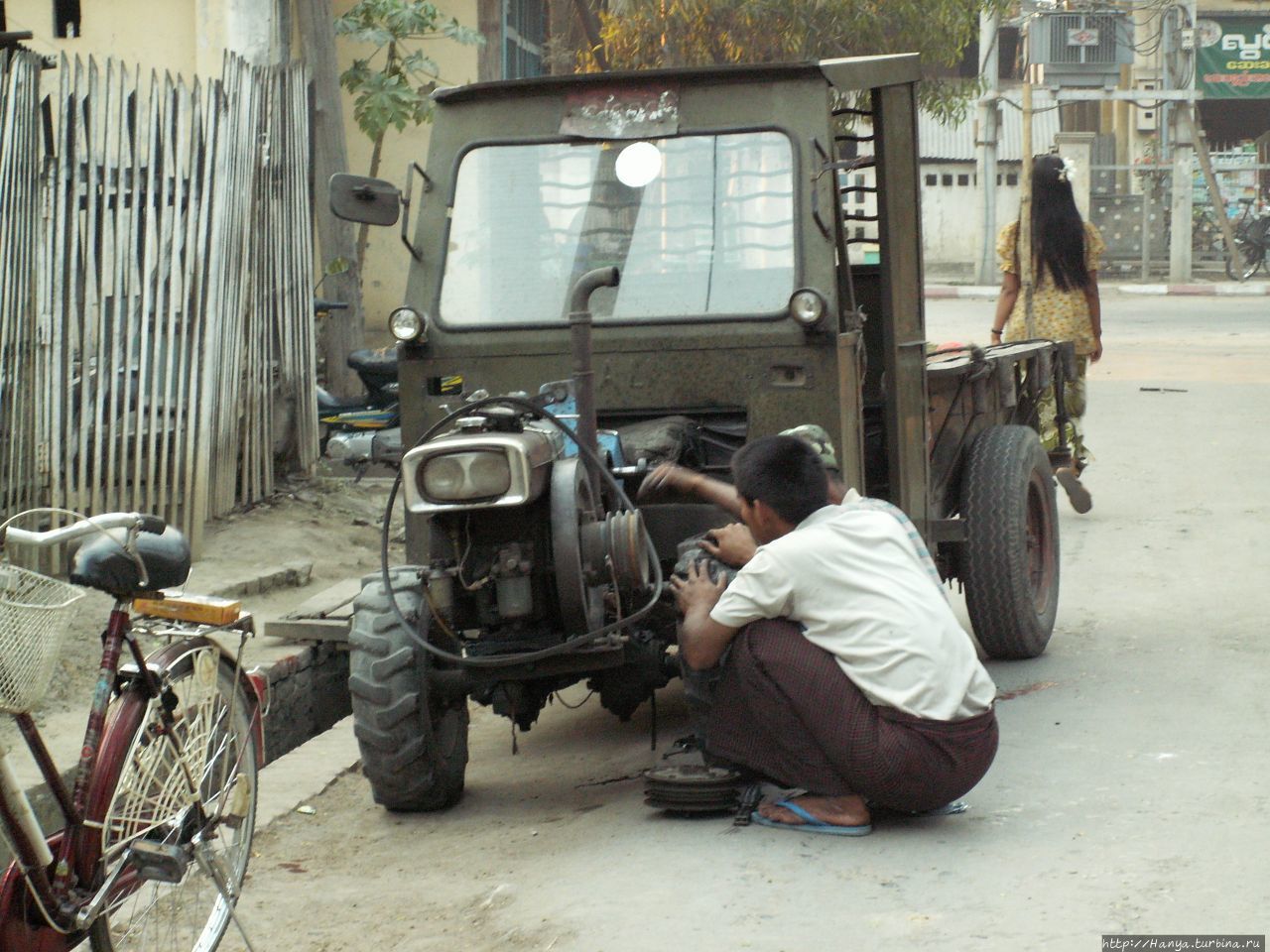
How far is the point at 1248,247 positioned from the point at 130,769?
30936 mm

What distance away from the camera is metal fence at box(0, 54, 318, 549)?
7742mm

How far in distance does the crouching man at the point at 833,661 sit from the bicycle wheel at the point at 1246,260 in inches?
1108

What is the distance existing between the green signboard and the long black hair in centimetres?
2846

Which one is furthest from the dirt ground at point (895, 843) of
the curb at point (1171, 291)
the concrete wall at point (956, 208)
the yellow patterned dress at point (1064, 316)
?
the concrete wall at point (956, 208)

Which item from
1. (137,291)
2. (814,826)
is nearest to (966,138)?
(137,291)

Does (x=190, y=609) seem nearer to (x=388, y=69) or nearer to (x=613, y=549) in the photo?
(x=613, y=549)

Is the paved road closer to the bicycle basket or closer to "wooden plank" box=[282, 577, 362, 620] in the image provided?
"wooden plank" box=[282, 577, 362, 620]

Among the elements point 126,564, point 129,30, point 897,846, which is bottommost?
point 897,846

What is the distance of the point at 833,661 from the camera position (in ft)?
15.4

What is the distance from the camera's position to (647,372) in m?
5.62

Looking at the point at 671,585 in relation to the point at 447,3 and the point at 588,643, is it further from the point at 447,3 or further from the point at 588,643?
the point at 447,3

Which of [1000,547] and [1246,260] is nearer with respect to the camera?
[1000,547]

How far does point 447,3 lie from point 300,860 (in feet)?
38.0

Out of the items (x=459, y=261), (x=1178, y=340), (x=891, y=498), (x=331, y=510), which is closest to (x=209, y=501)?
(x=331, y=510)
